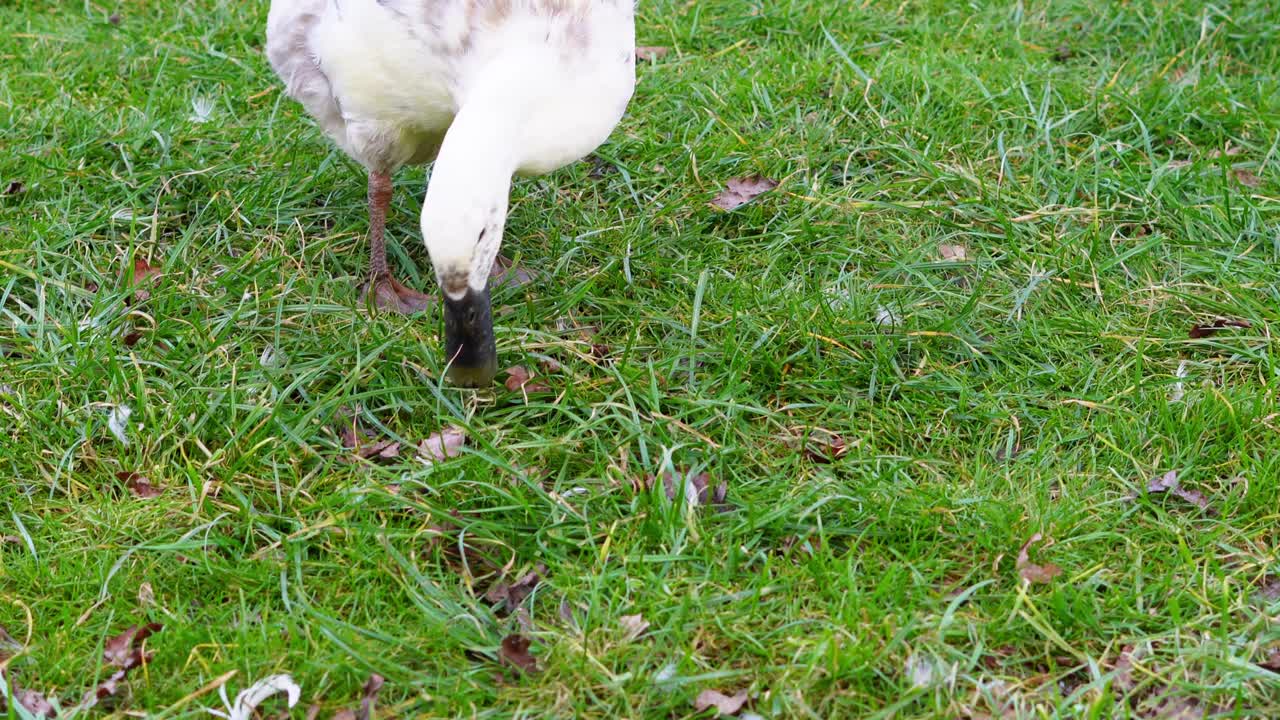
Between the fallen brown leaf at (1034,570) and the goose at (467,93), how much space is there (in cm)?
154

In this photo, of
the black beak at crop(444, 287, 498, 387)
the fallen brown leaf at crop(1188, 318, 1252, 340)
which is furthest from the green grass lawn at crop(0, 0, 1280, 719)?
the black beak at crop(444, 287, 498, 387)

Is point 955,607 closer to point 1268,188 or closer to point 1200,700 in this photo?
point 1200,700

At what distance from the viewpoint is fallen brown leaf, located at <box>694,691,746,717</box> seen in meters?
2.93

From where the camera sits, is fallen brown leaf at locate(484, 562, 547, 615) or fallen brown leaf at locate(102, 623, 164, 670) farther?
fallen brown leaf at locate(484, 562, 547, 615)

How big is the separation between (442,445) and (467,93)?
100 centimetres

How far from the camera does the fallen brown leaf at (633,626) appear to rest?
122 inches

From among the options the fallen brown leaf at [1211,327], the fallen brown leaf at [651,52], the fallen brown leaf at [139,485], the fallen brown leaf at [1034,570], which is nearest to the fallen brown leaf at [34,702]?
the fallen brown leaf at [139,485]

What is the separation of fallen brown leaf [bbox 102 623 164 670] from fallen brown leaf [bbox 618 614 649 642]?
1.14m

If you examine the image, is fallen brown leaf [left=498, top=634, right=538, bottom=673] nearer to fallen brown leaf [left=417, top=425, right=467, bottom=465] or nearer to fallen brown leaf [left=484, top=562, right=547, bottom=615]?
fallen brown leaf [left=484, top=562, right=547, bottom=615]

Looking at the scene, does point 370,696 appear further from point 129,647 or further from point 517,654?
point 129,647

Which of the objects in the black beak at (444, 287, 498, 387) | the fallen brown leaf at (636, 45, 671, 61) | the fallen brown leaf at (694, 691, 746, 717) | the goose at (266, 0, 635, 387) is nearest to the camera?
the fallen brown leaf at (694, 691, 746, 717)

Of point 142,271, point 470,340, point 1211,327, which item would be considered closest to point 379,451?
point 470,340

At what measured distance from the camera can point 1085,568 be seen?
3318 mm

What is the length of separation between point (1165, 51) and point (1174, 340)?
82.0 inches
